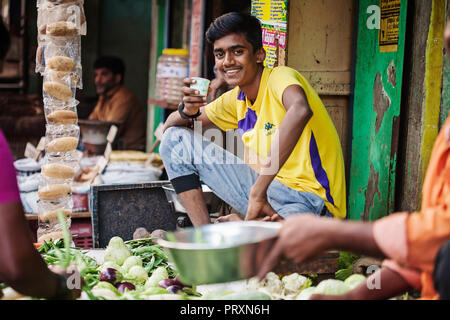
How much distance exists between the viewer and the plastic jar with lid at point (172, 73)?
580 centimetres

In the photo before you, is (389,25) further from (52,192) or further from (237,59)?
(52,192)

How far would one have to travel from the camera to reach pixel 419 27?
3244 millimetres

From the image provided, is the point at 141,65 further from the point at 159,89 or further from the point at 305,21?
the point at 305,21

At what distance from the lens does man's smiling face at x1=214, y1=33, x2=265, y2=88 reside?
10.8 feet

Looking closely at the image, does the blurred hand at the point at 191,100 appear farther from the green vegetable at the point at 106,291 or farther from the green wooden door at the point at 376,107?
the green vegetable at the point at 106,291

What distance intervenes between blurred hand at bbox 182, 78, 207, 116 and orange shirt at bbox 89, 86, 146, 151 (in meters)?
3.46

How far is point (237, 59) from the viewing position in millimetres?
3318

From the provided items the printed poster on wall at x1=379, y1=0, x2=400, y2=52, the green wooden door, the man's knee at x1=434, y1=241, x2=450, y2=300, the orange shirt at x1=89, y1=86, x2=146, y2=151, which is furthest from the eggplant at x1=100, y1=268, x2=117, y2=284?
the orange shirt at x1=89, y1=86, x2=146, y2=151

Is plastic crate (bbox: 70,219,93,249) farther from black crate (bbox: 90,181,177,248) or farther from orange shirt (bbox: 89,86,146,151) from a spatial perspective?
orange shirt (bbox: 89,86,146,151)

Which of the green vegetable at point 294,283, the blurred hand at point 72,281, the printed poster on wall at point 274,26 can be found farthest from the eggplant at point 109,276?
the printed poster on wall at point 274,26

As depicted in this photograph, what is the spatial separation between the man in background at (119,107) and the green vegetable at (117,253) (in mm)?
3636

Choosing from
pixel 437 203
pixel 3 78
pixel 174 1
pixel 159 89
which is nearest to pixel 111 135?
pixel 159 89
